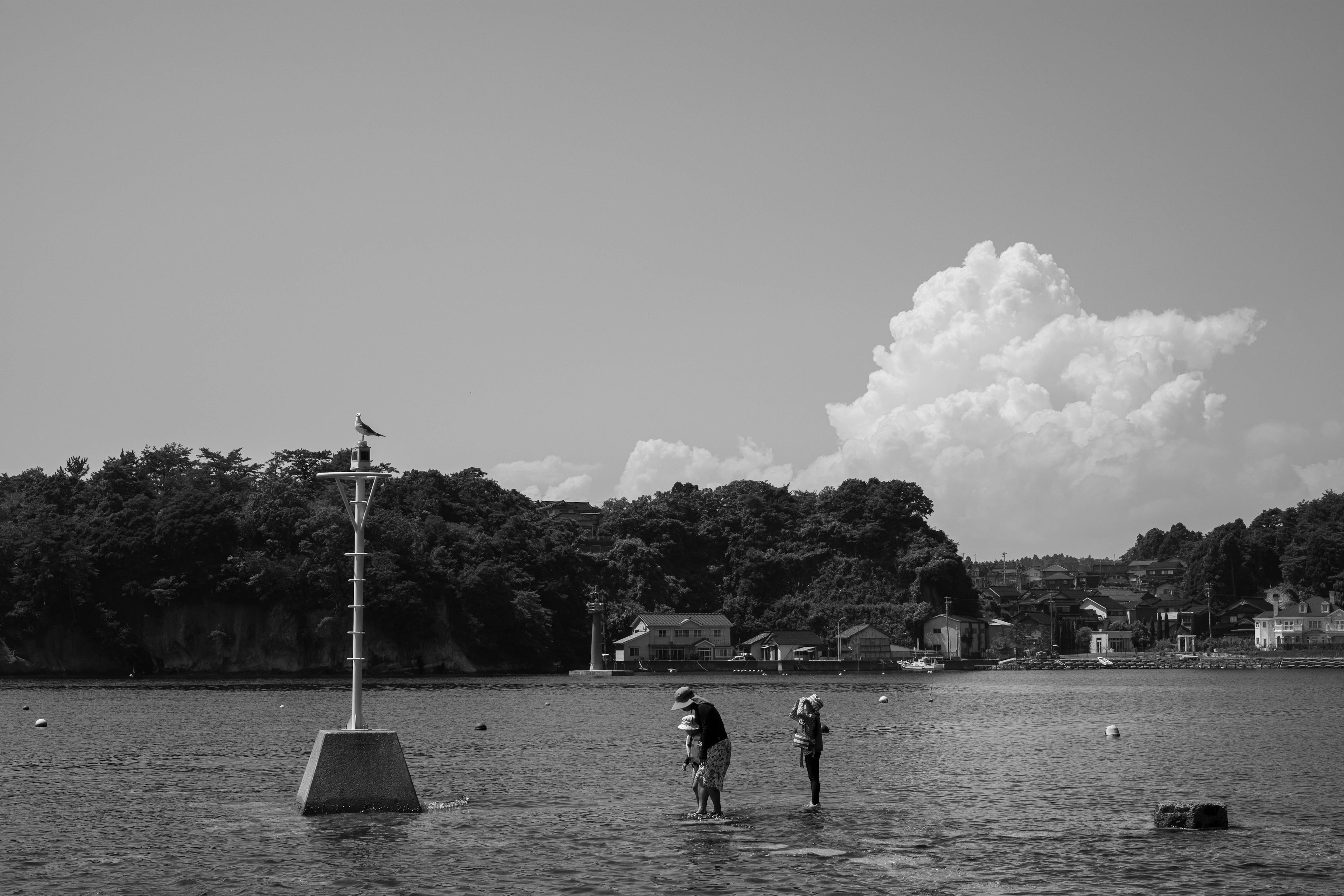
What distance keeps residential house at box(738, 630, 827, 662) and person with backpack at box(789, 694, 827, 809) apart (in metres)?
148

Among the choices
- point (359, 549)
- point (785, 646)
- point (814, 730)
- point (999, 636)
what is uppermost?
point (359, 549)

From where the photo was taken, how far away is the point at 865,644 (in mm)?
175250

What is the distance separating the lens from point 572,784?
34.5 metres

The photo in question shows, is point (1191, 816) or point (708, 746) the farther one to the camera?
point (1191, 816)

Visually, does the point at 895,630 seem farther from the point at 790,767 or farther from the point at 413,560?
the point at 790,767

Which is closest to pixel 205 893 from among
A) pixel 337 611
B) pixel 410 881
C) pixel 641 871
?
pixel 410 881

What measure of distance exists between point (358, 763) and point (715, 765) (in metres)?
6.56

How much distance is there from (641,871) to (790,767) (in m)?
17.3

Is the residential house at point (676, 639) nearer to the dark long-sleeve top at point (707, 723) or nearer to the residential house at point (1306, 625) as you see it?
the residential house at point (1306, 625)

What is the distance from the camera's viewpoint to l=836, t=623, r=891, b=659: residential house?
174500 millimetres

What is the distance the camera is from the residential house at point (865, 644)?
573 feet

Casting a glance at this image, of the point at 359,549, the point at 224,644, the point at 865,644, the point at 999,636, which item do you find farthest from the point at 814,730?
the point at 999,636

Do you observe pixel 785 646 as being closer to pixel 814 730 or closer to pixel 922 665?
pixel 922 665

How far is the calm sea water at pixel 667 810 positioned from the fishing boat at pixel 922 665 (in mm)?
102293
